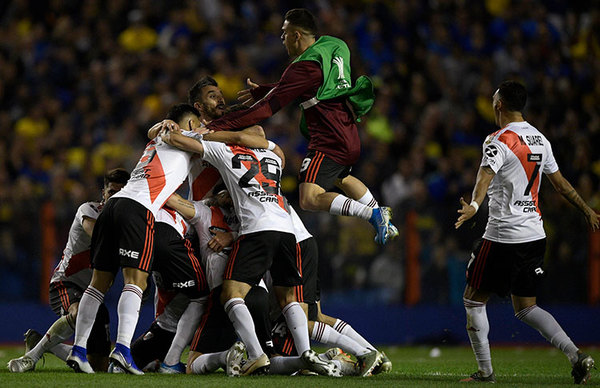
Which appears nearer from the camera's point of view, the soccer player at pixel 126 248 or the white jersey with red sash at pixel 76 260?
the soccer player at pixel 126 248

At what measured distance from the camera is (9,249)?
490 inches

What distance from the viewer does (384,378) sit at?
21.8ft

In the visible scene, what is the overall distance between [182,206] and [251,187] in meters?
0.70

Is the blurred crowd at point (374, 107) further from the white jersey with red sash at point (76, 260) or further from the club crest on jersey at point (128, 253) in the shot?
the club crest on jersey at point (128, 253)

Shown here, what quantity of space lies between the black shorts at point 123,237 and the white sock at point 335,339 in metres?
1.42

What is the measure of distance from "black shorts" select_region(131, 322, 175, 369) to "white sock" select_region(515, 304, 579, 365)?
2.79 metres

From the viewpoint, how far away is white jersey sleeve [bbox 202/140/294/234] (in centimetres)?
685

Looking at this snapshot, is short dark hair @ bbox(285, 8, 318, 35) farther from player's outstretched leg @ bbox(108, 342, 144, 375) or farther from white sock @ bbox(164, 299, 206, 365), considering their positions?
player's outstretched leg @ bbox(108, 342, 144, 375)

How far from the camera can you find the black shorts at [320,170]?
7.65 m

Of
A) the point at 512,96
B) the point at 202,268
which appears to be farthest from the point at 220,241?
the point at 512,96

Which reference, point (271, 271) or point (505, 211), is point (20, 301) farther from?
point (505, 211)

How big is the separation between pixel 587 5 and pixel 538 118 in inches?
118

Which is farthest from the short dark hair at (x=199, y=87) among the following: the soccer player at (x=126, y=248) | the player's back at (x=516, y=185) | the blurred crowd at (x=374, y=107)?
the blurred crowd at (x=374, y=107)

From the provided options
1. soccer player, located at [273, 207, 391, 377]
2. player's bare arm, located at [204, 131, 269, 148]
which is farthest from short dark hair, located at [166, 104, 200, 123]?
soccer player, located at [273, 207, 391, 377]
